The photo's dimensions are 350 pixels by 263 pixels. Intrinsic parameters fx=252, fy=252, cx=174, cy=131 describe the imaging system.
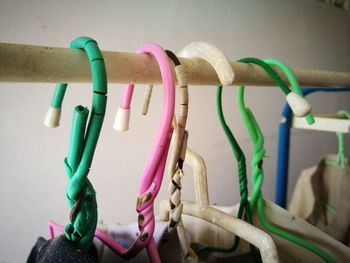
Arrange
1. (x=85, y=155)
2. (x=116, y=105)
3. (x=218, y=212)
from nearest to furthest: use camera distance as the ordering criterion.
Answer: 1. (x=85, y=155)
2. (x=218, y=212)
3. (x=116, y=105)

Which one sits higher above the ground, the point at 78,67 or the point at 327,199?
the point at 78,67

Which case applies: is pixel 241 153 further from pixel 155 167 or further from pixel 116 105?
pixel 116 105

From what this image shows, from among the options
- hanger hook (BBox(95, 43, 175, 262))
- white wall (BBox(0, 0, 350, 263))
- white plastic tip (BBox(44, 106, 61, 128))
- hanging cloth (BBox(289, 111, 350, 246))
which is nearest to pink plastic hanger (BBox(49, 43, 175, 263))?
hanger hook (BBox(95, 43, 175, 262))

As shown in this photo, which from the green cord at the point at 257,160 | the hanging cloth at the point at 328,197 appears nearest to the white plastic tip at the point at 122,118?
the green cord at the point at 257,160

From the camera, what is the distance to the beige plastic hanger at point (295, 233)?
12.1 inches

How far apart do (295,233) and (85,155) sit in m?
0.31

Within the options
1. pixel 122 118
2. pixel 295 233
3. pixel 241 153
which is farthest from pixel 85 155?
pixel 295 233

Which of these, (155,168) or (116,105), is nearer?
(155,168)

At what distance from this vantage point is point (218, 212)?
0.93 feet

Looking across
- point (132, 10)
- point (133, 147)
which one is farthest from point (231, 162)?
point (132, 10)

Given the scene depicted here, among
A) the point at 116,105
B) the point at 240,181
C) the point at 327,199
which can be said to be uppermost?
the point at 116,105

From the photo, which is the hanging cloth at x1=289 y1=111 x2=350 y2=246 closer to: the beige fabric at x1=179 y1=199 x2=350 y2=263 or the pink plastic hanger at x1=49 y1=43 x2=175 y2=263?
the beige fabric at x1=179 y1=199 x2=350 y2=263

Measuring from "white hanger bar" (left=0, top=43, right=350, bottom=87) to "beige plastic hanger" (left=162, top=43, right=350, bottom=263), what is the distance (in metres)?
0.12

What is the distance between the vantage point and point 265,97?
0.82 m
